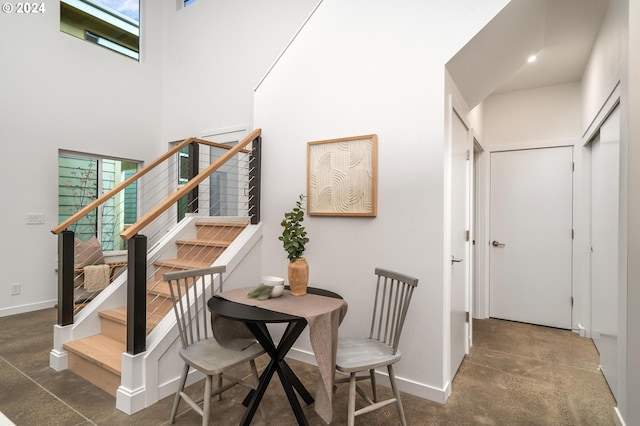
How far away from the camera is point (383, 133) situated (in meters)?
2.46

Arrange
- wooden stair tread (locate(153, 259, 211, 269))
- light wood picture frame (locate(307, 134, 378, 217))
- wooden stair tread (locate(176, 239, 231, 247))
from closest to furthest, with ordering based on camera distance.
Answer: light wood picture frame (locate(307, 134, 378, 217)) < wooden stair tread (locate(153, 259, 211, 269)) < wooden stair tread (locate(176, 239, 231, 247))

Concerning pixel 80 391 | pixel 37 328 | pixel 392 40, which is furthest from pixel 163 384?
pixel 392 40

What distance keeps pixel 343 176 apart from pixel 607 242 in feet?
6.96

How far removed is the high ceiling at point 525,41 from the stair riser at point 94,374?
10.1ft

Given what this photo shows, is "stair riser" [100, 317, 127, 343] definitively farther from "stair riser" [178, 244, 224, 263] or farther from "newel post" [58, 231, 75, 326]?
"stair riser" [178, 244, 224, 263]

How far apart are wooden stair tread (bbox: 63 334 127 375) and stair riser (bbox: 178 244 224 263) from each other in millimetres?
907

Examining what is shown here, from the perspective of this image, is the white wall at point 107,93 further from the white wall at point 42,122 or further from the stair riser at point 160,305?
the stair riser at point 160,305

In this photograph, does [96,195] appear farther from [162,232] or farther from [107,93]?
[107,93]

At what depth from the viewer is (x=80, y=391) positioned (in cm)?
228

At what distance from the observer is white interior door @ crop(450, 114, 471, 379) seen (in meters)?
2.54

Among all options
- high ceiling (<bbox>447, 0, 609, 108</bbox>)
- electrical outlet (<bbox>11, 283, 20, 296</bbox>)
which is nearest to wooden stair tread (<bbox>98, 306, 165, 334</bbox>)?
electrical outlet (<bbox>11, 283, 20, 296</bbox>)

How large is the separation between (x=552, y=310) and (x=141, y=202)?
569 cm

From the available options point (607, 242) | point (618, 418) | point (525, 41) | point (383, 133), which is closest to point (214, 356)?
point (383, 133)

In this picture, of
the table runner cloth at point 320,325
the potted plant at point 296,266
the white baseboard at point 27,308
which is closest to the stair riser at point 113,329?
the table runner cloth at point 320,325
